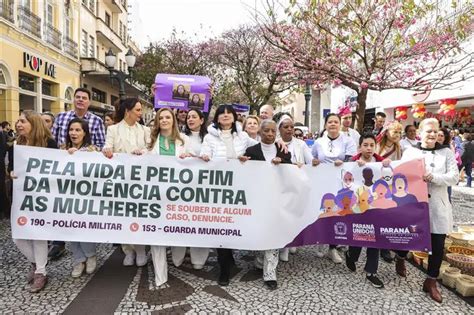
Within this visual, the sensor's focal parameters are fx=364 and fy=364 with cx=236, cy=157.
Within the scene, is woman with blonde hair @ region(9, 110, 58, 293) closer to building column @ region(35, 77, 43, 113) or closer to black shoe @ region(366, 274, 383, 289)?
black shoe @ region(366, 274, 383, 289)

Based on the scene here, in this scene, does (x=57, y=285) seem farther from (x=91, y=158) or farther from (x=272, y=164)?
(x=272, y=164)

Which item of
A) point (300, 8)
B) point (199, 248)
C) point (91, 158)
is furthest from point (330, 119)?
point (300, 8)

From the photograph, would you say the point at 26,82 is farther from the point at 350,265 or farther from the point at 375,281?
the point at 375,281

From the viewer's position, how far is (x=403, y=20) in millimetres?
6785

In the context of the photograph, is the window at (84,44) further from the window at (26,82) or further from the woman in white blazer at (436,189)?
the woman in white blazer at (436,189)

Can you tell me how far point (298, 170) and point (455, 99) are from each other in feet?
41.0

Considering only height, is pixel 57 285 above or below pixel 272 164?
below

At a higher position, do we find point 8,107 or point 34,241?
point 8,107

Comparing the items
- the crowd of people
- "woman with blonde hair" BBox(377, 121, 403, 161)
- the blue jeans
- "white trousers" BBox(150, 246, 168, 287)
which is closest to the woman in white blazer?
the crowd of people

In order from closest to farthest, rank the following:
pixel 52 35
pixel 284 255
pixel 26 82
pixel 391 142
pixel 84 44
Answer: pixel 284 255 → pixel 391 142 → pixel 26 82 → pixel 52 35 → pixel 84 44

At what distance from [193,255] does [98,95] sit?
25903mm

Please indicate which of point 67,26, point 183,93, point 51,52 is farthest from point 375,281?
point 67,26

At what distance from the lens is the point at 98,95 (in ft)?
89.9

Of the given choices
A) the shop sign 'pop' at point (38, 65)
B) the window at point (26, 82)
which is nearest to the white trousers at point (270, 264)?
the shop sign 'pop' at point (38, 65)
